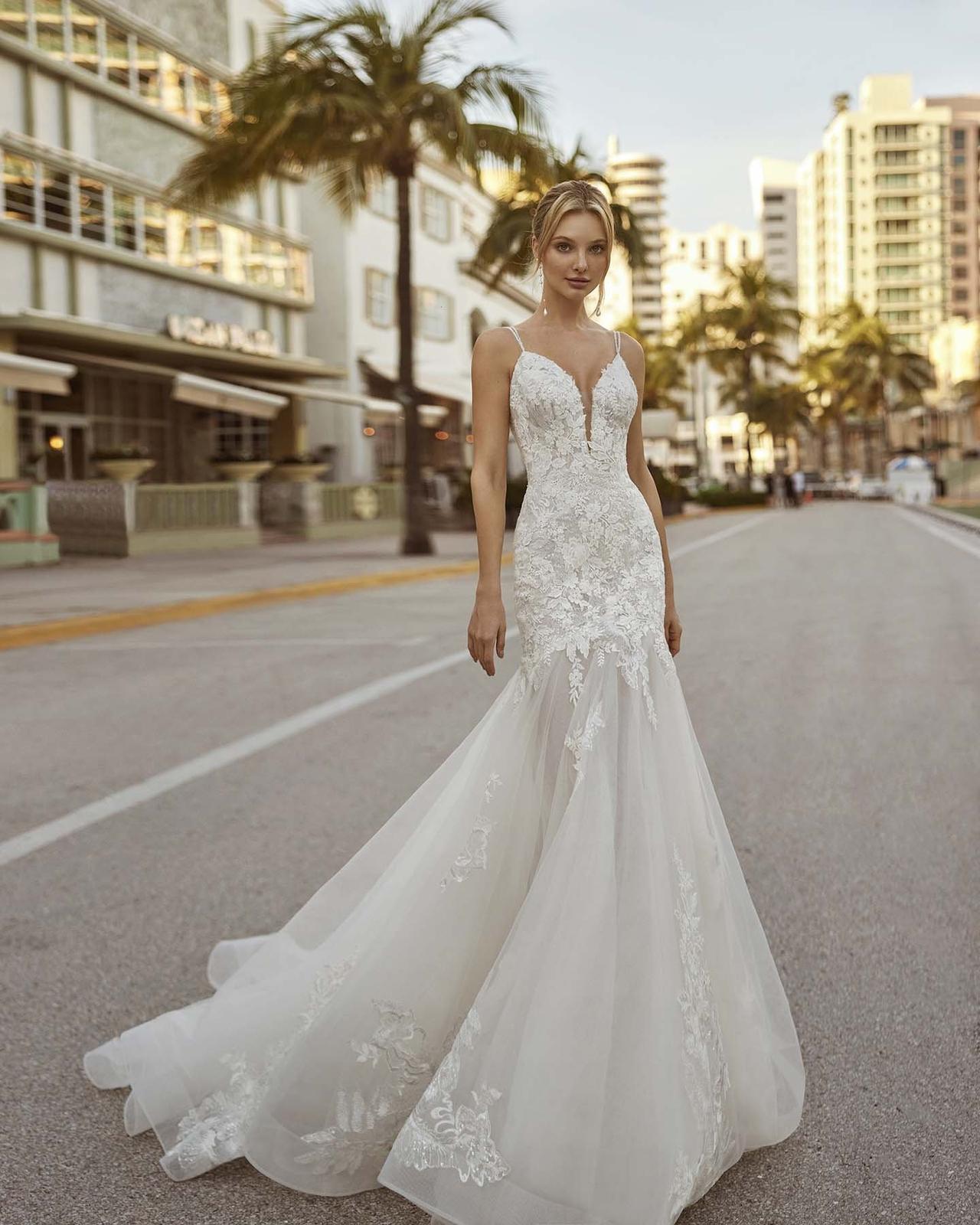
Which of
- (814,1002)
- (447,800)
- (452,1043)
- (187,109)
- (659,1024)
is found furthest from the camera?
(187,109)

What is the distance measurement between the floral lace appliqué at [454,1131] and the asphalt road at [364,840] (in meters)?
0.15

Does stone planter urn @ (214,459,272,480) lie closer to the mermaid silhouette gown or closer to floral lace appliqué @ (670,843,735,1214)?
the mermaid silhouette gown

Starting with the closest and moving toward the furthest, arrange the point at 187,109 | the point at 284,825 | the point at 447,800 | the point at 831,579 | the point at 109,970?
the point at 447,800 < the point at 109,970 < the point at 284,825 < the point at 831,579 < the point at 187,109

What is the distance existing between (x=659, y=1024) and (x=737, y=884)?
0.43 meters

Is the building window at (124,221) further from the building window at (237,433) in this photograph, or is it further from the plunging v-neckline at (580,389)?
the plunging v-neckline at (580,389)

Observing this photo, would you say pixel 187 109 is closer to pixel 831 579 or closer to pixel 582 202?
pixel 831 579

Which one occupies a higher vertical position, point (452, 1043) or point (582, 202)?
point (582, 202)

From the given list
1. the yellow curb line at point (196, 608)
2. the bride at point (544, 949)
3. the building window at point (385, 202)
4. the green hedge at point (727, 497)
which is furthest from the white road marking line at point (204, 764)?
the green hedge at point (727, 497)

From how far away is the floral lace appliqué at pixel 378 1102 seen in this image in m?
2.69

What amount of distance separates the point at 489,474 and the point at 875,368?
92057mm

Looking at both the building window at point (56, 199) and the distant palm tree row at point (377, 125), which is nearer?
the distant palm tree row at point (377, 125)

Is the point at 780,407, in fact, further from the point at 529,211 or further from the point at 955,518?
the point at 529,211

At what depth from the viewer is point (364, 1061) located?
109 inches

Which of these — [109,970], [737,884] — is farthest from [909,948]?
[109,970]
